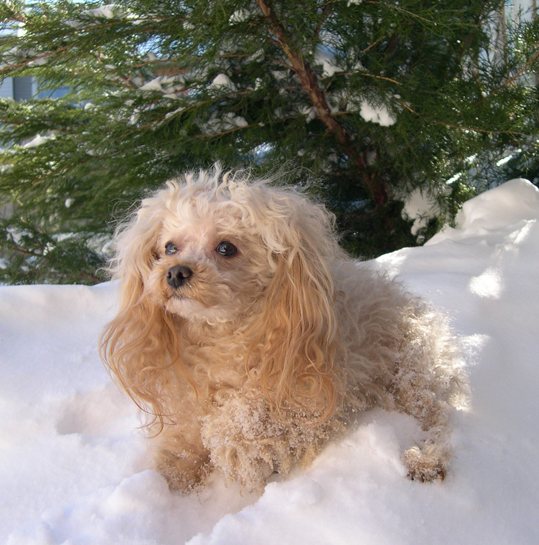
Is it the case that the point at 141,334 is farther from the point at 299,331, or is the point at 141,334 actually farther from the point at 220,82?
the point at 220,82

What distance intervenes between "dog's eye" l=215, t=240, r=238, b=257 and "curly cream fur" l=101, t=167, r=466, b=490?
0.4 inches

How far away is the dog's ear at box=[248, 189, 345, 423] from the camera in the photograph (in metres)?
1.10

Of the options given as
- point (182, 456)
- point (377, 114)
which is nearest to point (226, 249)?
point (182, 456)

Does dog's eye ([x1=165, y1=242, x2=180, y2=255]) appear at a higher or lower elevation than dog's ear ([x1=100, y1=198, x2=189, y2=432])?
higher

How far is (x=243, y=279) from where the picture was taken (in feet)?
3.87

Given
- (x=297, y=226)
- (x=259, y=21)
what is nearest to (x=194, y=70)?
(x=259, y=21)

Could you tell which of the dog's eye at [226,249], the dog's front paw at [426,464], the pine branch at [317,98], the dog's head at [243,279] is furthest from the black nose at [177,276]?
the pine branch at [317,98]

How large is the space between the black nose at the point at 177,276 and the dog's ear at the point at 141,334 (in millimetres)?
161

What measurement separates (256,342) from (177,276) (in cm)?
25

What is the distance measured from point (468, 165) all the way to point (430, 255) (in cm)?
67

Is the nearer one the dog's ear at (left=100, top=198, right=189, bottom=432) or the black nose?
the black nose

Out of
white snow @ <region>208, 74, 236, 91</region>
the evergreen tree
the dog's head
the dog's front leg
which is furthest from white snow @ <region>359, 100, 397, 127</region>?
the dog's front leg

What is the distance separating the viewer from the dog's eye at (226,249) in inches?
46.8

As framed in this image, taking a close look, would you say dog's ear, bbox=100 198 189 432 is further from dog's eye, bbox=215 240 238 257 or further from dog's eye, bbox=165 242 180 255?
dog's eye, bbox=215 240 238 257
